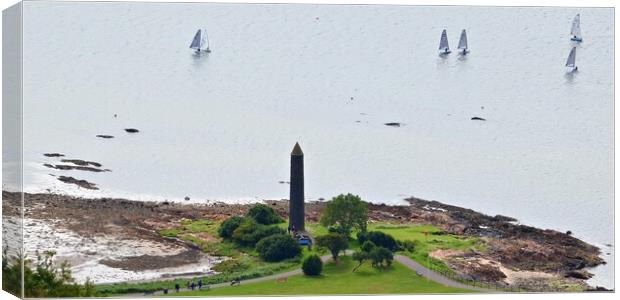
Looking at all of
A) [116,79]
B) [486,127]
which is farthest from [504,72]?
[116,79]

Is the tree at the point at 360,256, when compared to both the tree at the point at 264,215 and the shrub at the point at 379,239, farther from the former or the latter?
the tree at the point at 264,215

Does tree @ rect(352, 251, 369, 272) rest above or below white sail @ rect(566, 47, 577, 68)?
below

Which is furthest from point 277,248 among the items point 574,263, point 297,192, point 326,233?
point 574,263

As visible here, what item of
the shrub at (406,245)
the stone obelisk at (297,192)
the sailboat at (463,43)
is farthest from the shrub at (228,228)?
the sailboat at (463,43)

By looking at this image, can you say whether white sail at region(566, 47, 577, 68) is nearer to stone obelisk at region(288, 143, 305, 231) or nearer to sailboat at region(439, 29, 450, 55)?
sailboat at region(439, 29, 450, 55)

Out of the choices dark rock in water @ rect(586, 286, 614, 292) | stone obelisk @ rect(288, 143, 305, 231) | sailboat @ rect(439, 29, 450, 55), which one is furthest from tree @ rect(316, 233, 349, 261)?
dark rock in water @ rect(586, 286, 614, 292)

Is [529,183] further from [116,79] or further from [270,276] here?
[116,79]
